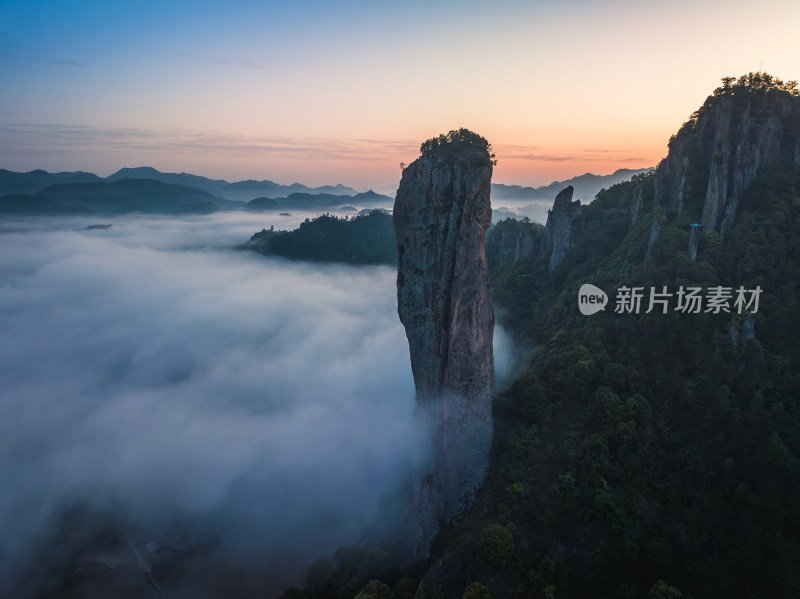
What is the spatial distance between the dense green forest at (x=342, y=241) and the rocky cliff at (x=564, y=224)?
4004 inches

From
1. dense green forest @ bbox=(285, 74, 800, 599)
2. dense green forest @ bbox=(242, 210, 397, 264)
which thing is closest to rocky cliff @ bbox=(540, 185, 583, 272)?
dense green forest @ bbox=(285, 74, 800, 599)

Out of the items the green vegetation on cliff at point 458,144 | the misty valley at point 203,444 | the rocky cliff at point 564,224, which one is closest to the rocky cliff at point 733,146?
the rocky cliff at point 564,224

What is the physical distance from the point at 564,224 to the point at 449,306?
118ft

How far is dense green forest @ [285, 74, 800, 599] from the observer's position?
71.6ft

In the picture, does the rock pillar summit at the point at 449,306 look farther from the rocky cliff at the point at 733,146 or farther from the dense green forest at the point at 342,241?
the dense green forest at the point at 342,241

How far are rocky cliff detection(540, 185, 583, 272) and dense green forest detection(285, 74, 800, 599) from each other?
57.4 feet

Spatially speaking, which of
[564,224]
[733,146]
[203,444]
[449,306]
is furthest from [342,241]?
Answer: [449,306]

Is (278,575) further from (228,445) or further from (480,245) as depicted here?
(480,245)

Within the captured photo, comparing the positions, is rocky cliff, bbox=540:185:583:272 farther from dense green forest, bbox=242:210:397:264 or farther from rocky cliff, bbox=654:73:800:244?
dense green forest, bbox=242:210:397:264

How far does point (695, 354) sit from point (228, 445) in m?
64.1

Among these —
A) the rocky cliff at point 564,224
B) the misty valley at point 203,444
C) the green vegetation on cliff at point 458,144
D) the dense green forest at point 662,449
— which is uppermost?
the green vegetation on cliff at point 458,144

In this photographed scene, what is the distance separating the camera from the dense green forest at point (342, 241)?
162250 millimetres

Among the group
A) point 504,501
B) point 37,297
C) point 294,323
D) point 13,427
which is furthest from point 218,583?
point 37,297

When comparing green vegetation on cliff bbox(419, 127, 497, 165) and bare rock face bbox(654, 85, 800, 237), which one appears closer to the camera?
green vegetation on cliff bbox(419, 127, 497, 165)
